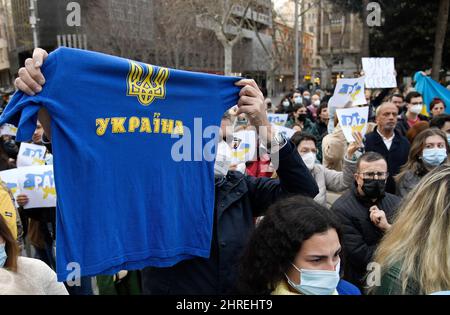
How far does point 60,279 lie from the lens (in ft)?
5.77

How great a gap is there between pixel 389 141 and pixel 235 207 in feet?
10.5

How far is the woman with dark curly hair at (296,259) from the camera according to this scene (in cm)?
167

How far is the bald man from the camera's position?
4531mm

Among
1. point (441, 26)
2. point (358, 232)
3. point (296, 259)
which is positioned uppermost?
point (441, 26)

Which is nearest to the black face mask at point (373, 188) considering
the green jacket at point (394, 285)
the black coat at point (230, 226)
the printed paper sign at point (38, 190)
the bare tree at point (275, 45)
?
the black coat at point (230, 226)

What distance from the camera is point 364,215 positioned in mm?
Answer: 2775

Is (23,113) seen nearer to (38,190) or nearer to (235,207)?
(235,207)

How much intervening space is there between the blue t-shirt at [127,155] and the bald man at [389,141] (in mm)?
3017

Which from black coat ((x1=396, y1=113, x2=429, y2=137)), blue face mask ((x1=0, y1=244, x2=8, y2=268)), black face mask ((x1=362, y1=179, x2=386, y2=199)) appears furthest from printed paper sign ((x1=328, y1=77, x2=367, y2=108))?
blue face mask ((x1=0, y1=244, x2=8, y2=268))

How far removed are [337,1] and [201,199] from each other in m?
22.9

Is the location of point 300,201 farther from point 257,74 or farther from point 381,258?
point 257,74

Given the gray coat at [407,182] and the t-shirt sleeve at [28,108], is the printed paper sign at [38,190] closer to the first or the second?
the t-shirt sleeve at [28,108]

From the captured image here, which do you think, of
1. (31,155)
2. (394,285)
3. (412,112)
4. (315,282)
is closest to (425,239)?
(394,285)
